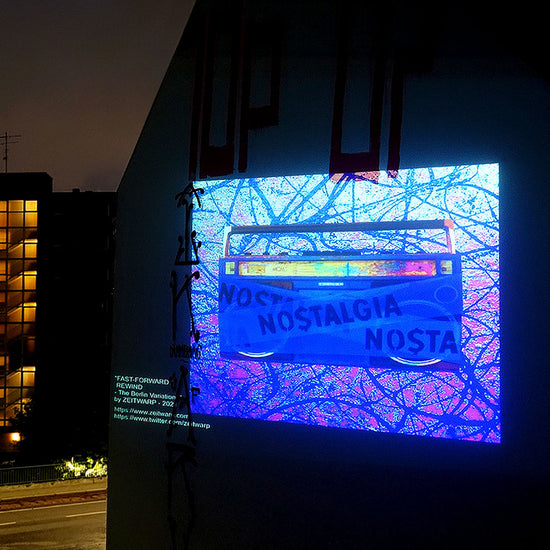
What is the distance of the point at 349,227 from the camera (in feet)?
13.1

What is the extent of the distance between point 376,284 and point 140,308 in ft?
6.21

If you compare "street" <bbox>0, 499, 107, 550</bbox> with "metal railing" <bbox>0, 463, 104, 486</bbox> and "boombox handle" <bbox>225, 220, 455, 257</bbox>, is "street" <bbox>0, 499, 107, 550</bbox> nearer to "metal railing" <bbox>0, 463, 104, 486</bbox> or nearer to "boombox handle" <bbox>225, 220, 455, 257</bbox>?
"metal railing" <bbox>0, 463, 104, 486</bbox>

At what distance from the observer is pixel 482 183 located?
3.72 metres

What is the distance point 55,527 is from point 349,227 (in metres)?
7.56

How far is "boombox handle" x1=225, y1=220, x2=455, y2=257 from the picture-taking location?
375 centimetres

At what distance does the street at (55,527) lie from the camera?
28.0 ft

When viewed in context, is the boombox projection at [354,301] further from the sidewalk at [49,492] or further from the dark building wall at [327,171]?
the sidewalk at [49,492]

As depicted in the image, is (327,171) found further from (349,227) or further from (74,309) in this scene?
(74,309)

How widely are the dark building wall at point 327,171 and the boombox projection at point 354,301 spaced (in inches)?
4.1

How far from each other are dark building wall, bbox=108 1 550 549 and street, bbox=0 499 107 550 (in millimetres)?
4315

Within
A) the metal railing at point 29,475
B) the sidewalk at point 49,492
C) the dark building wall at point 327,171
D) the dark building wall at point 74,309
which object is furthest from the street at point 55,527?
the dark building wall at point 74,309

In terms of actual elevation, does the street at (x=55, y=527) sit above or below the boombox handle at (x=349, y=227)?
below

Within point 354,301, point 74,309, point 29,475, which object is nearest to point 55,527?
point 29,475

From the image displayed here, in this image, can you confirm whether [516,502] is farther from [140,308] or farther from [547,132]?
[140,308]
